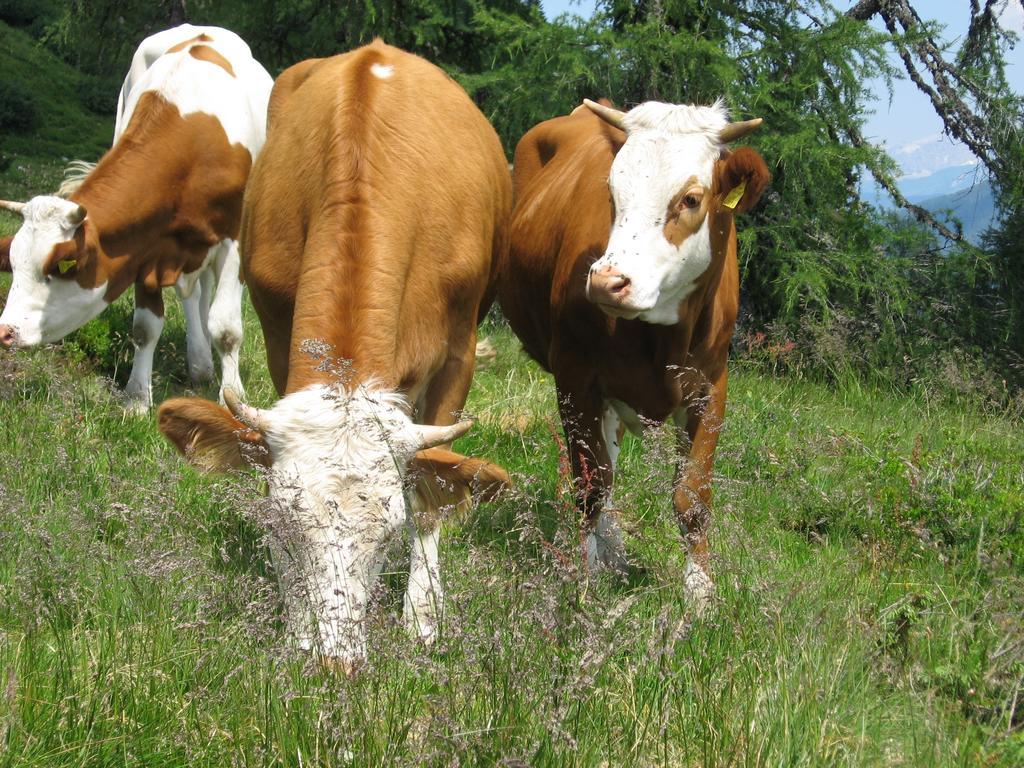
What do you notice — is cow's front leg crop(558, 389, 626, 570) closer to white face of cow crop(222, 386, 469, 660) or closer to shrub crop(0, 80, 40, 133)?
white face of cow crop(222, 386, 469, 660)

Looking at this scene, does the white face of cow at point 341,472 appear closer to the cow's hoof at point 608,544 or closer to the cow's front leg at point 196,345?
the cow's hoof at point 608,544

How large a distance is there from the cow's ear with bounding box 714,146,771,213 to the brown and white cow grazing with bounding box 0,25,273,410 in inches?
153

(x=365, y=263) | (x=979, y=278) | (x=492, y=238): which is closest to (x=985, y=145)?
(x=979, y=278)

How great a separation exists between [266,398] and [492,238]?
96.0 inches

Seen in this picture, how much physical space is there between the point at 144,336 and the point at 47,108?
17624 millimetres

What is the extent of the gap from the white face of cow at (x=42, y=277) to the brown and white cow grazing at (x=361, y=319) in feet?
5.59

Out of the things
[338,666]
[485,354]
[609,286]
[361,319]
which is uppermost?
[609,286]

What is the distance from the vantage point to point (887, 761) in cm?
264

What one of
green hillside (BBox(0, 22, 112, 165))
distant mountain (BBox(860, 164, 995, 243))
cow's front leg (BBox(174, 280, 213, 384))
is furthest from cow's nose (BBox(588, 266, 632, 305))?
green hillside (BBox(0, 22, 112, 165))

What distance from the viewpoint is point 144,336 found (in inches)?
293

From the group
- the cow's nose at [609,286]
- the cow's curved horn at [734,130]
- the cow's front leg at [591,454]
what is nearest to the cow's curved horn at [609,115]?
the cow's curved horn at [734,130]

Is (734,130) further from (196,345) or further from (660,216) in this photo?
(196,345)

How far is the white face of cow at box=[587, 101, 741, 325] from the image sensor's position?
4129mm

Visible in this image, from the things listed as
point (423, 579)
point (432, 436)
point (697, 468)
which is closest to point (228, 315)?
point (423, 579)
